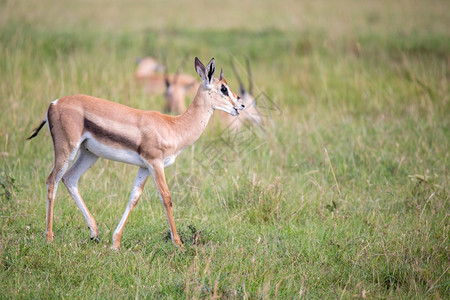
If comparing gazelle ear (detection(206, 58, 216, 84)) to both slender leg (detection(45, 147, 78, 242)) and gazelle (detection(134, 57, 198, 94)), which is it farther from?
gazelle (detection(134, 57, 198, 94))

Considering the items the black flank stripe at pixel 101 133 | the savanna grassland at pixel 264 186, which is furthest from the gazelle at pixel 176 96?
the black flank stripe at pixel 101 133

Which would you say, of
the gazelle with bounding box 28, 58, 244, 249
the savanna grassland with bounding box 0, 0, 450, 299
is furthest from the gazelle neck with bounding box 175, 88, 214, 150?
the savanna grassland with bounding box 0, 0, 450, 299

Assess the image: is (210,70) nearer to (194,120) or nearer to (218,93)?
(218,93)

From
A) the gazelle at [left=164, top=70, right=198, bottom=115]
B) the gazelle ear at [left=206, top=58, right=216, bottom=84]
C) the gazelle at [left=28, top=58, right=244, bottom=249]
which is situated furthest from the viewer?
the gazelle at [left=164, top=70, right=198, bottom=115]

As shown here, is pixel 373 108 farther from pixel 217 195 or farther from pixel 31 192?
pixel 31 192

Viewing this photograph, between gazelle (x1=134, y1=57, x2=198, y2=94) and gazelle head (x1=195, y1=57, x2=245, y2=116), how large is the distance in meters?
4.14

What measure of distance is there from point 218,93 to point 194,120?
245 mm

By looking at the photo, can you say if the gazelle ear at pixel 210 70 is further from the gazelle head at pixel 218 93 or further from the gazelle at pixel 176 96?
the gazelle at pixel 176 96

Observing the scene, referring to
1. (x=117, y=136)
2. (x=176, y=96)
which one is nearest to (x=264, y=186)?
(x=117, y=136)

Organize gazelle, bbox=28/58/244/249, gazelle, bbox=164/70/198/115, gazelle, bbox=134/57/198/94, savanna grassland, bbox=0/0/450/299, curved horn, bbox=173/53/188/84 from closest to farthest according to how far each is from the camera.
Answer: savanna grassland, bbox=0/0/450/299
gazelle, bbox=28/58/244/249
gazelle, bbox=164/70/198/115
curved horn, bbox=173/53/188/84
gazelle, bbox=134/57/198/94

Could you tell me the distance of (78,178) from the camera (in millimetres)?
3781

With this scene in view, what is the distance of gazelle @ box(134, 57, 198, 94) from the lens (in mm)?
8219

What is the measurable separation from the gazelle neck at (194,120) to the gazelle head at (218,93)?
0.14 ft

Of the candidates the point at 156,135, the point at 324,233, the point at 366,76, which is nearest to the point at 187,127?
the point at 156,135
